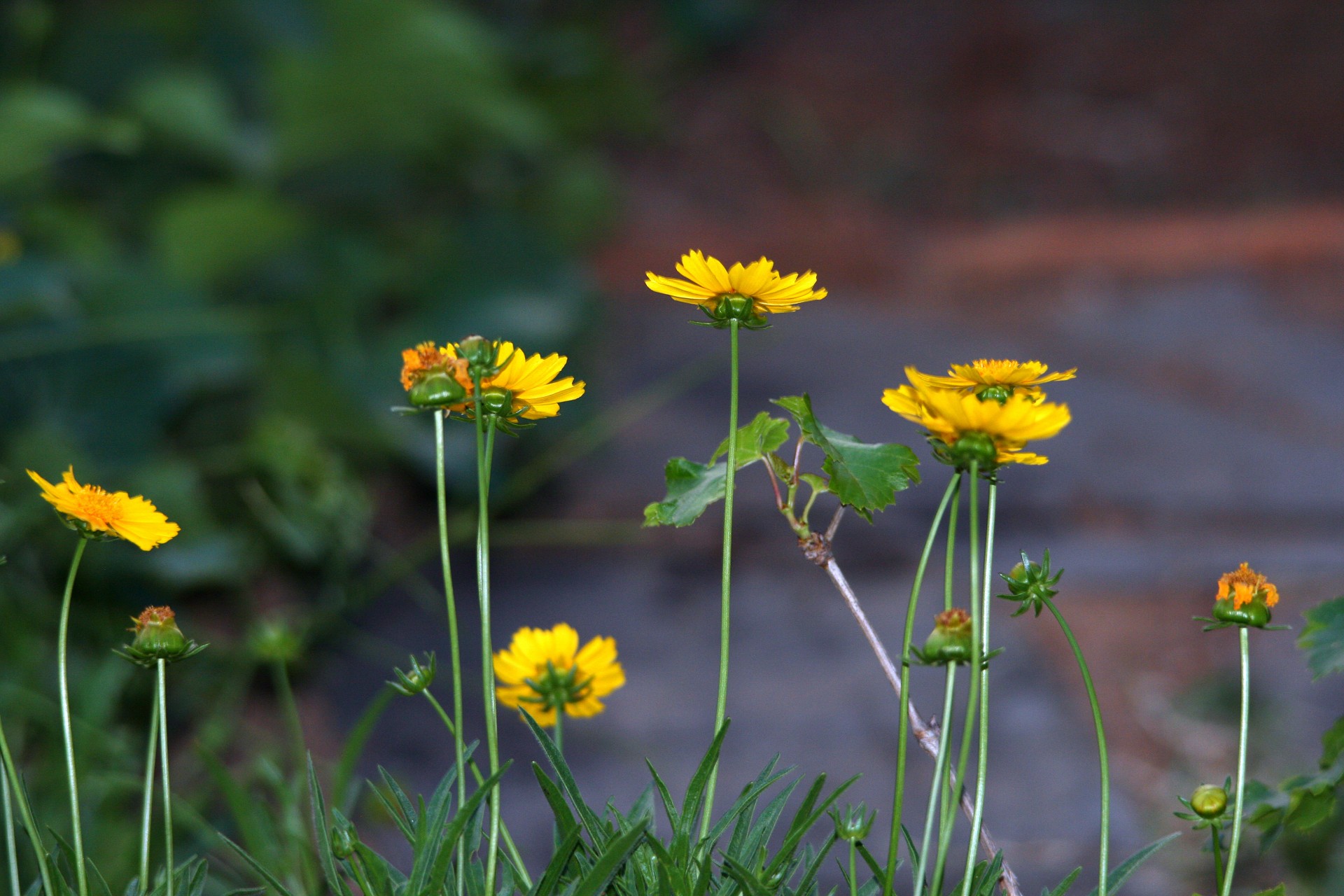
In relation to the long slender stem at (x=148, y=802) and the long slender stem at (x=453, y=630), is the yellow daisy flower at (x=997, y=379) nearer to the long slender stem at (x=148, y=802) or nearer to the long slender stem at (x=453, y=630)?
the long slender stem at (x=453, y=630)

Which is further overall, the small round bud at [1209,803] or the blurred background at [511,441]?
the blurred background at [511,441]

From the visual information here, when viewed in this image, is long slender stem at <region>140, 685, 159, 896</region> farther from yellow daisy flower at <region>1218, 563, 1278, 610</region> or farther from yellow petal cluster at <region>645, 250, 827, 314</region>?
yellow daisy flower at <region>1218, 563, 1278, 610</region>

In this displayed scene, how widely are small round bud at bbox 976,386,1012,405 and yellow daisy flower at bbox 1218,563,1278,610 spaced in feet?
0.31

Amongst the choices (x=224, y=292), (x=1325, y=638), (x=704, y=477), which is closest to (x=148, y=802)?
(x=704, y=477)

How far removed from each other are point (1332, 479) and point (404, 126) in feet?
5.73

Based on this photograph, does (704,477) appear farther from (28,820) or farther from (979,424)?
(28,820)

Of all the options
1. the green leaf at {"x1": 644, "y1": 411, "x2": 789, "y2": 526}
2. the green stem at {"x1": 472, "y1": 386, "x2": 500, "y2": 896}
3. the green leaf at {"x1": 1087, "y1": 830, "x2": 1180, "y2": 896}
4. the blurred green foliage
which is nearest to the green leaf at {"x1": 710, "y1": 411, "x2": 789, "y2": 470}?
the green leaf at {"x1": 644, "y1": 411, "x2": 789, "y2": 526}

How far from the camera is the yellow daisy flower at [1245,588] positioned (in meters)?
0.39

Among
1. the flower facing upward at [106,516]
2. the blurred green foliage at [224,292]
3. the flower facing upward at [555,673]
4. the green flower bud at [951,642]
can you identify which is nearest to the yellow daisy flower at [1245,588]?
the green flower bud at [951,642]

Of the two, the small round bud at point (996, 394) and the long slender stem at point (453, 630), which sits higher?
the small round bud at point (996, 394)

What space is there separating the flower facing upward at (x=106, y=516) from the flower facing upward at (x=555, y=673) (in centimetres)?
14

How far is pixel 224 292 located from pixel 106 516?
160 cm

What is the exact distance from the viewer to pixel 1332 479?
1.98 metres

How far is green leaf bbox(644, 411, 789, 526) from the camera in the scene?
1.44 feet
